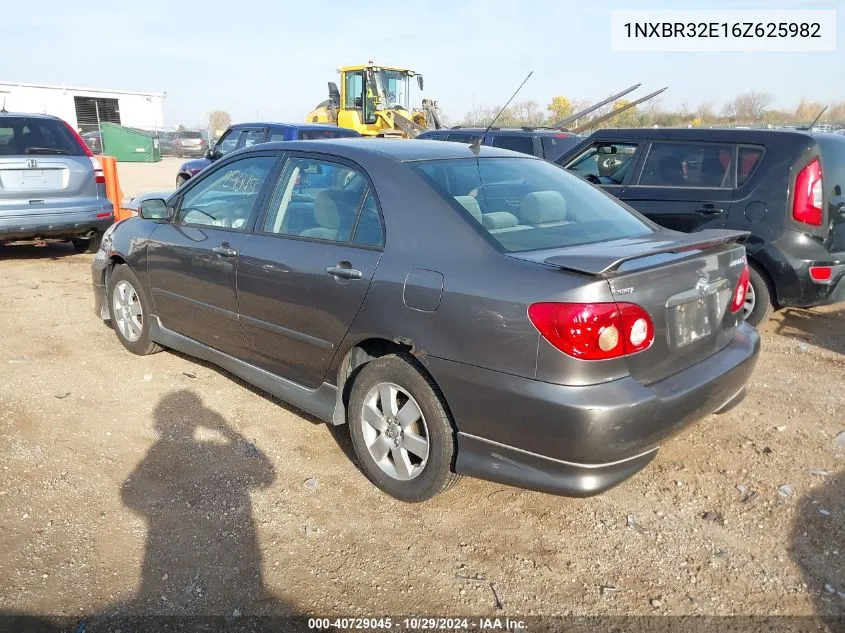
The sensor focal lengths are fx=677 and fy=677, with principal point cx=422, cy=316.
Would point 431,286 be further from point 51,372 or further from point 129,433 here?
point 51,372

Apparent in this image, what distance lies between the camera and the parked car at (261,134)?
442 inches

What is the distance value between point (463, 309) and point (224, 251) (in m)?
1.79

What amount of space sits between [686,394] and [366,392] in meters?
1.44

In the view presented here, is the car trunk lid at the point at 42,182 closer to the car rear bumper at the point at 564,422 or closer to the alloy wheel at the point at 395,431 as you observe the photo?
the alloy wheel at the point at 395,431

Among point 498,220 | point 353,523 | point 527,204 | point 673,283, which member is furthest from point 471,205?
point 353,523

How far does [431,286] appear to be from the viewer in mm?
2881

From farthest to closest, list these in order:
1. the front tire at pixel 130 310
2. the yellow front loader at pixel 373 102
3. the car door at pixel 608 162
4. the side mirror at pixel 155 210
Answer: the yellow front loader at pixel 373 102 → the car door at pixel 608 162 → the front tire at pixel 130 310 → the side mirror at pixel 155 210

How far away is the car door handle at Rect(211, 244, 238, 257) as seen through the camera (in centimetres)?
386

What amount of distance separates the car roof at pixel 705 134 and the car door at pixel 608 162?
0.08 metres

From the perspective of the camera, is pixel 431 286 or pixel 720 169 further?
pixel 720 169

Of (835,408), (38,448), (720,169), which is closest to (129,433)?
(38,448)

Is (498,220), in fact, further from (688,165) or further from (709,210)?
(688,165)

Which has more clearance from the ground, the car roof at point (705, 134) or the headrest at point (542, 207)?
the car roof at point (705, 134)

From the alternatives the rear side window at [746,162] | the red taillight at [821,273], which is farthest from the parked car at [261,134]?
the red taillight at [821,273]
